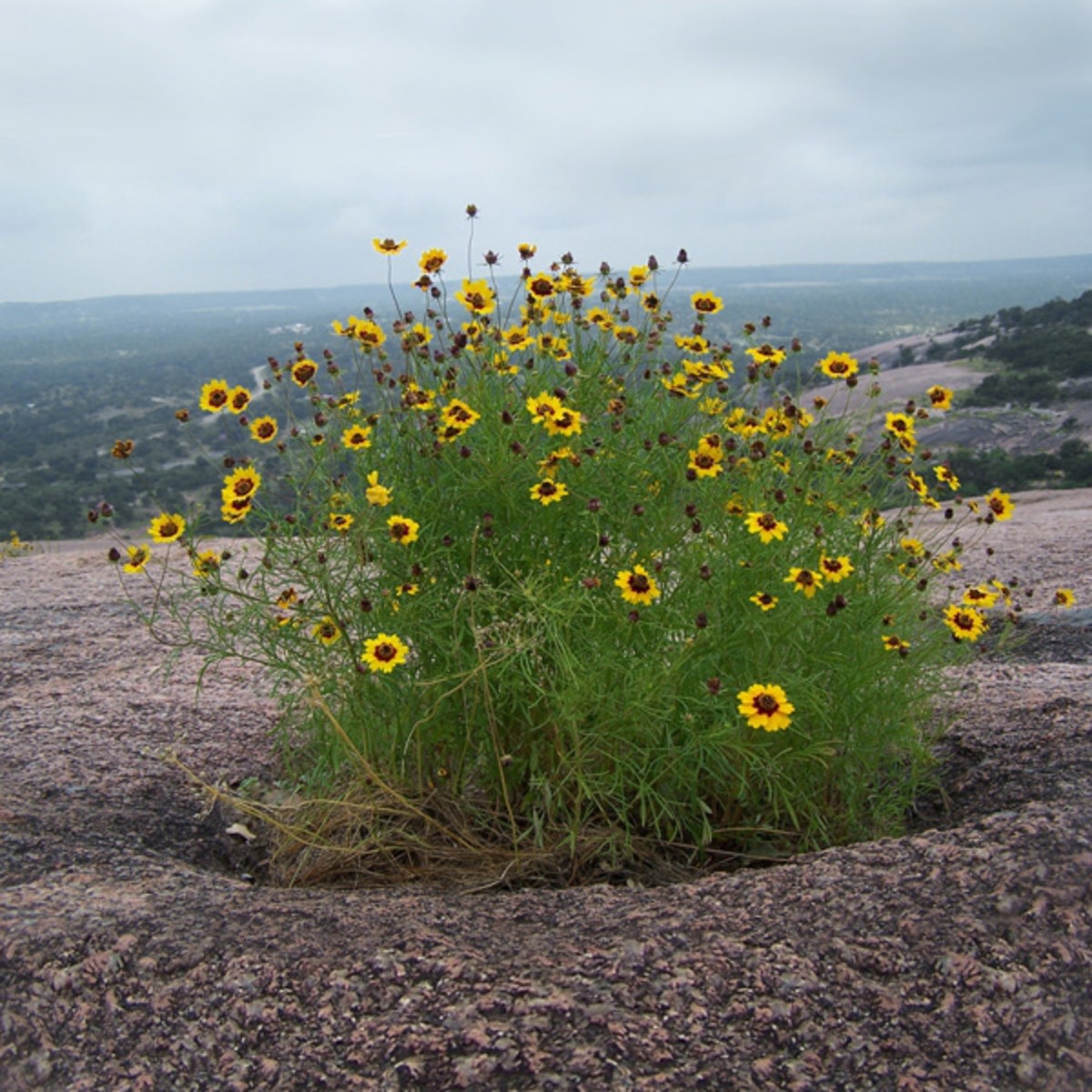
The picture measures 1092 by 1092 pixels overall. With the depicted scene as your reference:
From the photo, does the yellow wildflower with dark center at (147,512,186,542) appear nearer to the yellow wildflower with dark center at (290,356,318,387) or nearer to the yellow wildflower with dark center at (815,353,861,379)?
the yellow wildflower with dark center at (290,356,318,387)

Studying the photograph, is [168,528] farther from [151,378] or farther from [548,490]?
[151,378]

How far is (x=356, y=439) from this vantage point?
115 inches

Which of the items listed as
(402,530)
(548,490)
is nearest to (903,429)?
(548,490)

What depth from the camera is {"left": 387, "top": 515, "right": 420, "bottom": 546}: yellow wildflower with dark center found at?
2.64 metres

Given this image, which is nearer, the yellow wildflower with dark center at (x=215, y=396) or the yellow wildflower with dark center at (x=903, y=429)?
the yellow wildflower with dark center at (x=215, y=396)

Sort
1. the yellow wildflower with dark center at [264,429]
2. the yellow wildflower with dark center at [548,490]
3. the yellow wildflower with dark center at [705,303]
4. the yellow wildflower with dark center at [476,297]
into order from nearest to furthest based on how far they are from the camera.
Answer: the yellow wildflower with dark center at [548,490]
the yellow wildflower with dark center at [264,429]
the yellow wildflower with dark center at [476,297]
the yellow wildflower with dark center at [705,303]

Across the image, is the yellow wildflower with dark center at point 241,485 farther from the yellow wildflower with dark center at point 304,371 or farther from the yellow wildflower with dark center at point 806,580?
the yellow wildflower with dark center at point 806,580

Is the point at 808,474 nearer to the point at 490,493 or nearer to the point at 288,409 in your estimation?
the point at 490,493

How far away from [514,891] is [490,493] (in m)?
1.15

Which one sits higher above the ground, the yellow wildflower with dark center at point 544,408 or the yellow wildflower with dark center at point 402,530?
the yellow wildflower with dark center at point 544,408

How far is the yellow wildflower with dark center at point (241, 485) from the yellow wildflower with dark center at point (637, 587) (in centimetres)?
103

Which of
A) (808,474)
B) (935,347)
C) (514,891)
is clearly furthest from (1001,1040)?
(935,347)

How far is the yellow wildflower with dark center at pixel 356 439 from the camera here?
9.51 feet

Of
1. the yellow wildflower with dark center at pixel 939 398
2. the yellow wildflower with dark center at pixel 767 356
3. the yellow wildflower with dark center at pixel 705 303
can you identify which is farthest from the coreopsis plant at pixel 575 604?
the yellow wildflower with dark center at pixel 705 303
